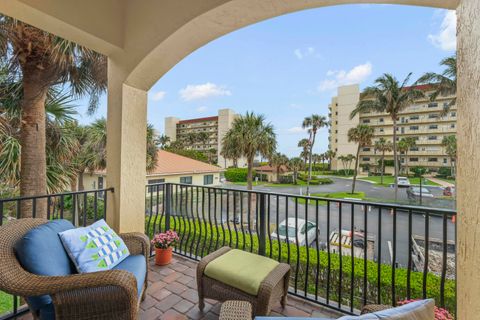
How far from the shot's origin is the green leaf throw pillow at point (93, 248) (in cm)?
158

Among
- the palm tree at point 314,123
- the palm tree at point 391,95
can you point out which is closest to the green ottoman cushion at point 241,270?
the palm tree at point 391,95

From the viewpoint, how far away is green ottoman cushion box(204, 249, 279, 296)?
1667 mm

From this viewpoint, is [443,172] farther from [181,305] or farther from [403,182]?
[181,305]

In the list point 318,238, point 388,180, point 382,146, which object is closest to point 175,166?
point 318,238

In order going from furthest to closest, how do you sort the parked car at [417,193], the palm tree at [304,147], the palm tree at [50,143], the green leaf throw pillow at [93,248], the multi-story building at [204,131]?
the multi-story building at [204,131]
the palm tree at [304,147]
the parked car at [417,193]
the palm tree at [50,143]
the green leaf throw pillow at [93,248]

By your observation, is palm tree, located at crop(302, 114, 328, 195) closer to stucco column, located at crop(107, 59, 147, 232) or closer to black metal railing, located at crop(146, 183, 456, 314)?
black metal railing, located at crop(146, 183, 456, 314)

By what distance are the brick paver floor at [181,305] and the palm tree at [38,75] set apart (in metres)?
2.49

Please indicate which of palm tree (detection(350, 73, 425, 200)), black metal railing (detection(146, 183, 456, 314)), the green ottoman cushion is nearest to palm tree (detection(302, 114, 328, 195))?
palm tree (detection(350, 73, 425, 200))

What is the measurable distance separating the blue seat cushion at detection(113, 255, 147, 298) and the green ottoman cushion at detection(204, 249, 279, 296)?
497 millimetres

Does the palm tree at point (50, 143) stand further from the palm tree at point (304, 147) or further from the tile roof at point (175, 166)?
the palm tree at point (304, 147)

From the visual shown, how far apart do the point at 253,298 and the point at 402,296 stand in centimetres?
401

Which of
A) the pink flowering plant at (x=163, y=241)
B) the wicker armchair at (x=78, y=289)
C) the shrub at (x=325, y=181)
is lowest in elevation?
the shrub at (x=325, y=181)

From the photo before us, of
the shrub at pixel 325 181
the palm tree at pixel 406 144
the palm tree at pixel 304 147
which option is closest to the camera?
the palm tree at pixel 406 144

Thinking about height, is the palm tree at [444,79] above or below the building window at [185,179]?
above
